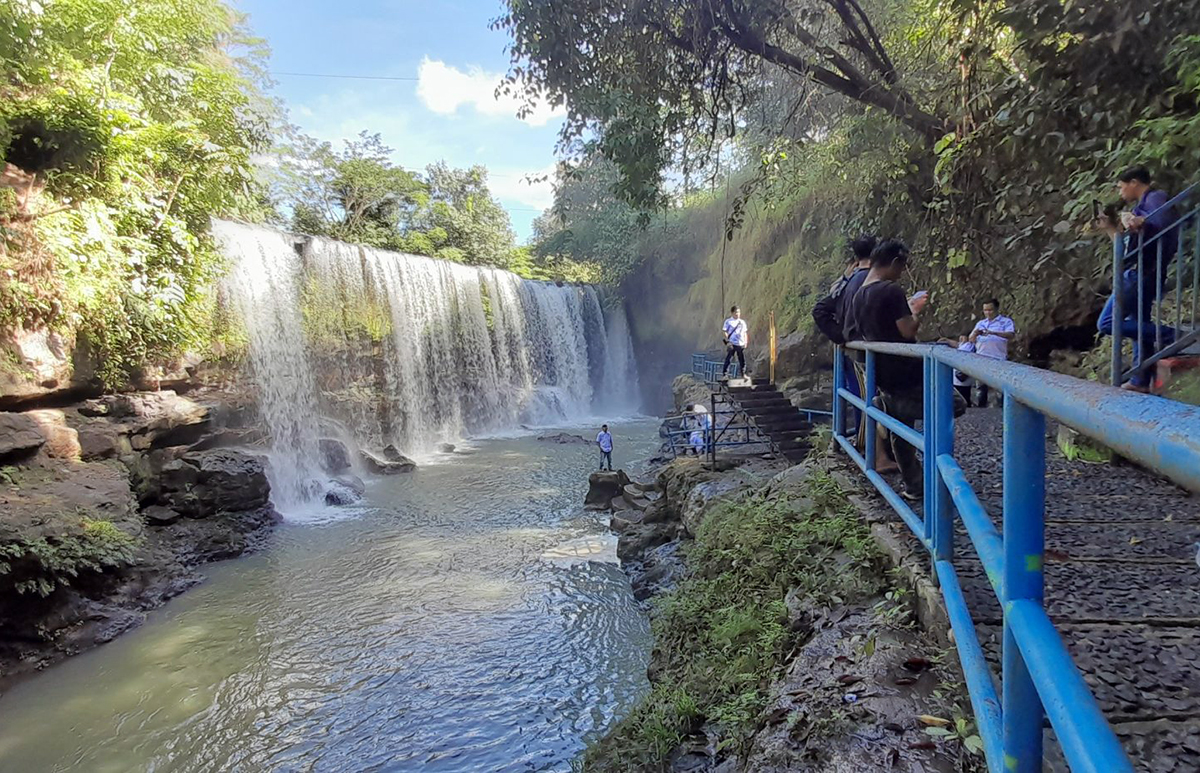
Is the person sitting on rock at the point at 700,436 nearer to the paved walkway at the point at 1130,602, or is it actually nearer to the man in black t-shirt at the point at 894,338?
the man in black t-shirt at the point at 894,338

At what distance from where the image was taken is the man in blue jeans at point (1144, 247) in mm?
3832

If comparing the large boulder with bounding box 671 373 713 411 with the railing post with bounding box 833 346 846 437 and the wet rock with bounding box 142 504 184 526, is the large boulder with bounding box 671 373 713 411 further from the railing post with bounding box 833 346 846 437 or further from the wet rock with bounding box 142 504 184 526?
the wet rock with bounding box 142 504 184 526

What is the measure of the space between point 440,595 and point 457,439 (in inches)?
523

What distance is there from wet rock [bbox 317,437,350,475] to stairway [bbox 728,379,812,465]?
9197 millimetres

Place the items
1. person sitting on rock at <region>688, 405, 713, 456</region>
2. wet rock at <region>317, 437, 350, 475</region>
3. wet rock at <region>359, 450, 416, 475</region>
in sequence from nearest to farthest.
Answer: person sitting on rock at <region>688, 405, 713, 456</region> → wet rock at <region>317, 437, 350, 475</region> → wet rock at <region>359, 450, 416, 475</region>

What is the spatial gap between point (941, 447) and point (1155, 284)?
3.28 m

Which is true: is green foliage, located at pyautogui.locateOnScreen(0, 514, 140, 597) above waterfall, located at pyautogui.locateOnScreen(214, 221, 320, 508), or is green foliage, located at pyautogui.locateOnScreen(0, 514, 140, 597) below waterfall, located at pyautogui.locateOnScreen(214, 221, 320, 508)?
below

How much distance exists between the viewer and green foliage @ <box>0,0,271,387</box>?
30.1 feet

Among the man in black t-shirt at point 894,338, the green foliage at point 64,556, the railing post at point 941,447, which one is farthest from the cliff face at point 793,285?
the green foliage at point 64,556

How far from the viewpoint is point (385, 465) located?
15625mm

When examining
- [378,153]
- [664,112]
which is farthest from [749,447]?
[378,153]

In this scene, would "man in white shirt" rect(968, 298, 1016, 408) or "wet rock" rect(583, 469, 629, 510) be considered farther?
"wet rock" rect(583, 469, 629, 510)

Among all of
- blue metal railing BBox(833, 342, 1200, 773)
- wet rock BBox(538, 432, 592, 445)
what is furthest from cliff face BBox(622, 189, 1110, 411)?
wet rock BBox(538, 432, 592, 445)

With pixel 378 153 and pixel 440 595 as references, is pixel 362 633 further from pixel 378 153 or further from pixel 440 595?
pixel 378 153
